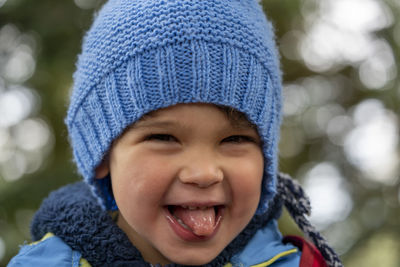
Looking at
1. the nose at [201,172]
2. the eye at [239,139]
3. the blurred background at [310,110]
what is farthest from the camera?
the blurred background at [310,110]

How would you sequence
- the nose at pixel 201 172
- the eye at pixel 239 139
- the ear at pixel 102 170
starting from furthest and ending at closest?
the ear at pixel 102 170 < the eye at pixel 239 139 < the nose at pixel 201 172

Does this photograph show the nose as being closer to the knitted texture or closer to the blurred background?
the knitted texture

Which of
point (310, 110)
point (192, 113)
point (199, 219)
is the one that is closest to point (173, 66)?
point (192, 113)

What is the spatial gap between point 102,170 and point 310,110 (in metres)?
1.83

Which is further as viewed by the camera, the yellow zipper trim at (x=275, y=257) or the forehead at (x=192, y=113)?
the yellow zipper trim at (x=275, y=257)

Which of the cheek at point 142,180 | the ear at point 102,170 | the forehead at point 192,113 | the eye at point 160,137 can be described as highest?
the forehead at point 192,113

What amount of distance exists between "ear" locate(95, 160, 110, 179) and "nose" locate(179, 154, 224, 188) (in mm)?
327

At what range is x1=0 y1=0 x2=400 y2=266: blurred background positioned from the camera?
7.57 feet

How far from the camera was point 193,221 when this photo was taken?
47.4 inches

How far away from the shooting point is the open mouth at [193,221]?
3.94 ft

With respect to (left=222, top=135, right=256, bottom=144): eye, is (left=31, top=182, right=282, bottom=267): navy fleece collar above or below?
below

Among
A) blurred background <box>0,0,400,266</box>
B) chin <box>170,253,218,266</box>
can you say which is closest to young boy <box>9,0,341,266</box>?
chin <box>170,253,218,266</box>

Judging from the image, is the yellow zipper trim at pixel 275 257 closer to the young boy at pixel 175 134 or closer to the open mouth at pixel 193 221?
the young boy at pixel 175 134

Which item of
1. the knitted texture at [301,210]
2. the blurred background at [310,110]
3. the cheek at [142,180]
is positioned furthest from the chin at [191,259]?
the blurred background at [310,110]
